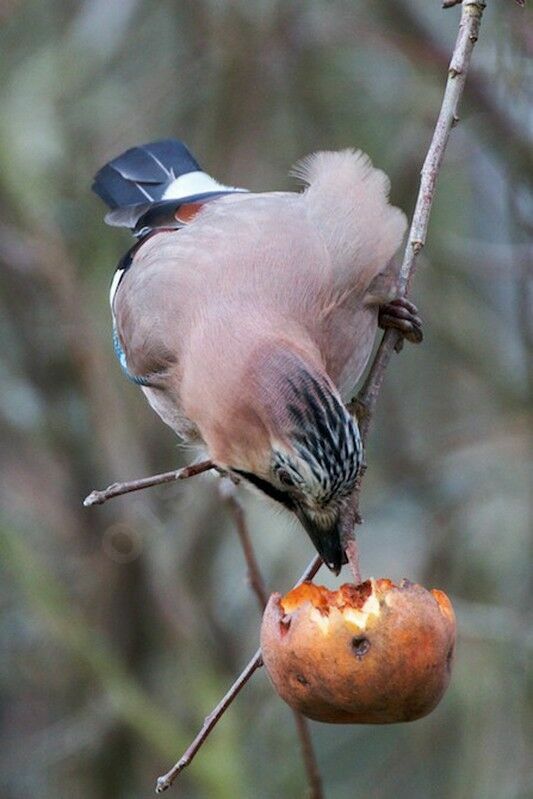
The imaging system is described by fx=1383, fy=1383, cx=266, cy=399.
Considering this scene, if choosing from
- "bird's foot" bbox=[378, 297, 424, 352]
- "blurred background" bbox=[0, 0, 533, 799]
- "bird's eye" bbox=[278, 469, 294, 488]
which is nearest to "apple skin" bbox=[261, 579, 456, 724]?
"bird's eye" bbox=[278, 469, 294, 488]

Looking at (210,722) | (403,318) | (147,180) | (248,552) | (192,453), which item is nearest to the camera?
(210,722)

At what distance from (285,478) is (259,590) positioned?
49cm

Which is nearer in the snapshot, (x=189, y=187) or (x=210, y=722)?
(x=210, y=722)

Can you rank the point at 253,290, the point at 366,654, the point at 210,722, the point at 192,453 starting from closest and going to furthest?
the point at 366,654 → the point at 210,722 → the point at 253,290 → the point at 192,453

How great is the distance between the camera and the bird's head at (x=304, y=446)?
315cm

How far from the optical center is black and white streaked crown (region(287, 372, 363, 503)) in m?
3.13

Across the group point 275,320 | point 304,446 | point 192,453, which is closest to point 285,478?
point 304,446

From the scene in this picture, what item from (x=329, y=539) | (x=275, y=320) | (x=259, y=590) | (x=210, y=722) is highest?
(x=275, y=320)

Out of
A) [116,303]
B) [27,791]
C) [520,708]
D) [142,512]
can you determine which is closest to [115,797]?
[27,791]

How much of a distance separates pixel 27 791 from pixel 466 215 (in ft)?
10.8

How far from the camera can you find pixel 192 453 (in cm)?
533

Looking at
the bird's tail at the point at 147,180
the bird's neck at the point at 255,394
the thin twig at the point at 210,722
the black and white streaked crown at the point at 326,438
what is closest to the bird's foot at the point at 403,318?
the bird's neck at the point at 255,394

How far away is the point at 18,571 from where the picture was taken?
5.20 meters

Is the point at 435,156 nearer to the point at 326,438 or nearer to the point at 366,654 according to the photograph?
the point at 326,438
